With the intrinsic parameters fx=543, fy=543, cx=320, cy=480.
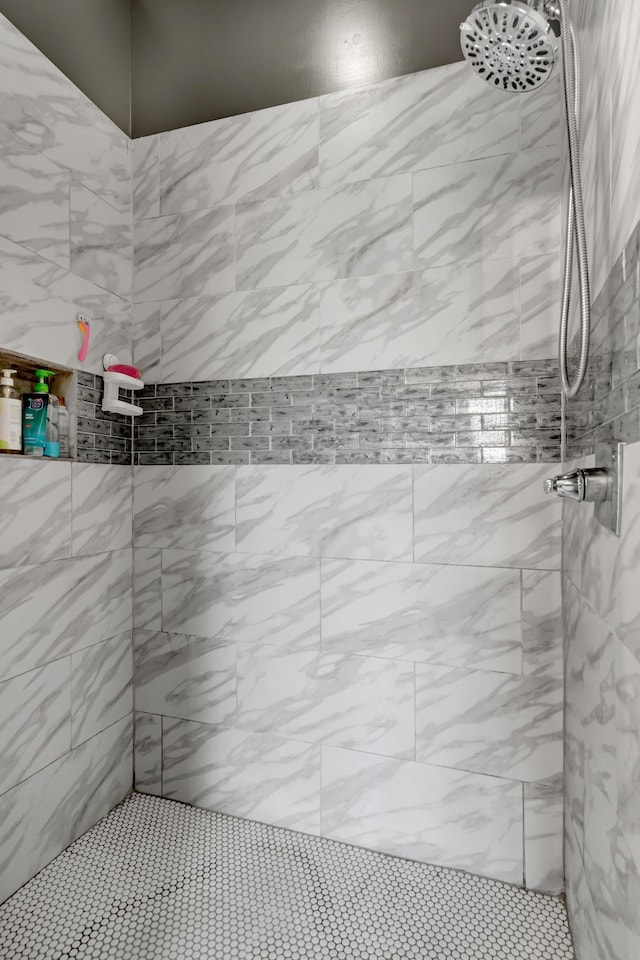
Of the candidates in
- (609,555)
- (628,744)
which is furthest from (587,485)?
(628,744)

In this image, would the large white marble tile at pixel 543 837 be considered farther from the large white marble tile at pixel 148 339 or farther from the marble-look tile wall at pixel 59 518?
the large white marble tile at pixel 148 339

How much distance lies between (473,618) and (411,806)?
56 centimetres

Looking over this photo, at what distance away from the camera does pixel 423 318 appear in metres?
1.52

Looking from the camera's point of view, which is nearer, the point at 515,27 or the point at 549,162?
the point at 515,27

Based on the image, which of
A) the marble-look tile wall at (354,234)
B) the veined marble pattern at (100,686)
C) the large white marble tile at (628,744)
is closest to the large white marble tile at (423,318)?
the marble-look tile wall at (354,234)

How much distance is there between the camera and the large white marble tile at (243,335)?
5.36ft

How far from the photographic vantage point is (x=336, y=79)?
1612mm

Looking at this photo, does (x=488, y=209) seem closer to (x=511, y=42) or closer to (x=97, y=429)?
(x=511, y=42)

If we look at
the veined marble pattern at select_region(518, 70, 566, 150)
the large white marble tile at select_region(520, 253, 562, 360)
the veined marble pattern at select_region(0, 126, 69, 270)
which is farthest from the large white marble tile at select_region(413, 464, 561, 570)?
the veined marble pattern at select_region(0, 126, 69, 270)

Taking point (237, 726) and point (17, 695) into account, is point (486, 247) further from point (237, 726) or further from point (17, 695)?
point (17, 695)

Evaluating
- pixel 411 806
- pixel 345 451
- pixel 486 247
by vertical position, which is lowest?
pixel 411 806

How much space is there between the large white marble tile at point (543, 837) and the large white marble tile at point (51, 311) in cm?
173

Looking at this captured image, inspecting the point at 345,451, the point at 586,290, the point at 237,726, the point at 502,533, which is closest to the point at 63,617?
the point at 237,726

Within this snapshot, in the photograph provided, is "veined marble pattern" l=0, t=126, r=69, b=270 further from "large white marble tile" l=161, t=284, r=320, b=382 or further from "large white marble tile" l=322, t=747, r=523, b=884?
"large white marble tile" l=322, t=747, r=523, b=884
